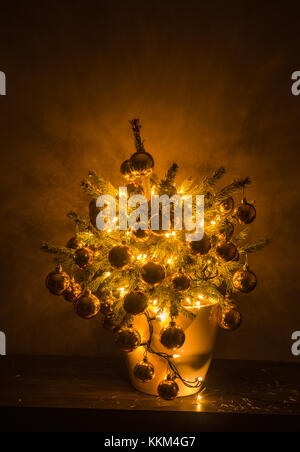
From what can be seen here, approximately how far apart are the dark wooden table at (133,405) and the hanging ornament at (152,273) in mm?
351

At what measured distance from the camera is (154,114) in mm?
1121

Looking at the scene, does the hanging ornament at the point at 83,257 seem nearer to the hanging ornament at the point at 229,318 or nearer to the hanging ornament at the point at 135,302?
the hanging ornament at the point at 135,302

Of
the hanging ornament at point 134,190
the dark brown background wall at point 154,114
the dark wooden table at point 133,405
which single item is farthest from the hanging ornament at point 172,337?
the dark brown background wall at point 154,114

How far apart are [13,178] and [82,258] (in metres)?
0.54

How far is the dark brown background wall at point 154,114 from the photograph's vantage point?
1094 mm

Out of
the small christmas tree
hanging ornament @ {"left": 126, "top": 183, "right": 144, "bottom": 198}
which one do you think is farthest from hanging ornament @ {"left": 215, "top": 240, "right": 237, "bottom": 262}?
hanging ornament @ {"left": 126, "top": 183, "right": 144, "bottom": 198}

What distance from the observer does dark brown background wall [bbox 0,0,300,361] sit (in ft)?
3.59

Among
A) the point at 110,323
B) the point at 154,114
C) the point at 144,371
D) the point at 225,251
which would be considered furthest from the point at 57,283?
the point at 154,114

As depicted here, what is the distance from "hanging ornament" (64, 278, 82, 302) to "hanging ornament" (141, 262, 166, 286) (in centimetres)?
23

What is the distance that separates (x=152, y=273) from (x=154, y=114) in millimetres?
615

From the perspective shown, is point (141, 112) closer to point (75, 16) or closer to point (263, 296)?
point (75, 16)

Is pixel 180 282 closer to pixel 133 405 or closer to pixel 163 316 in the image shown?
pixel 163 316

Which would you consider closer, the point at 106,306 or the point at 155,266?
the point at 155,266

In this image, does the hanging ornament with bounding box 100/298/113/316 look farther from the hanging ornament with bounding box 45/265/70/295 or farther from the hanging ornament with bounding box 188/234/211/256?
the hanging ornament with bounding box 188/234/211/256
